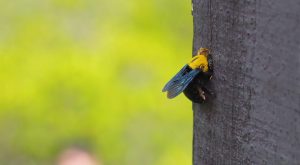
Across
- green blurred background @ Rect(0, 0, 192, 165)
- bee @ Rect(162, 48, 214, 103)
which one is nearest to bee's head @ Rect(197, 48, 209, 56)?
bee @ Rect(162, 48, 214, 103)

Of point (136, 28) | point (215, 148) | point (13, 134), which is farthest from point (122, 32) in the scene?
point (215, 148)

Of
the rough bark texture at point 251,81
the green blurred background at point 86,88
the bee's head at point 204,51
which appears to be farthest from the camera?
the green blurred background at point 86,88

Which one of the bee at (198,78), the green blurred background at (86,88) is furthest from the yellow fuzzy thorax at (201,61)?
the green blurred background at (86,88)

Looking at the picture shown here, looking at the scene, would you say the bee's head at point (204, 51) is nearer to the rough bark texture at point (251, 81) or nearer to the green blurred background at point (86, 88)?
the rough bark texture at point (251, 81)

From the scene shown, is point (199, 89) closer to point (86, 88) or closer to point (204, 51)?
point (204, 51)

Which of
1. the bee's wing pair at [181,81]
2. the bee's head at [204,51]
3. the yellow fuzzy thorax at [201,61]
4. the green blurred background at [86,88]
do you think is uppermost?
the bee's head at [204,51]

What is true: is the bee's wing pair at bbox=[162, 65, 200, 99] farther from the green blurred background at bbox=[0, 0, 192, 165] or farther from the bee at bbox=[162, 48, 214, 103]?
the green blurred background at bbox=[0, 0, 192, 165]

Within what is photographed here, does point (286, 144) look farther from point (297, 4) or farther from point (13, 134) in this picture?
point (13, 134)

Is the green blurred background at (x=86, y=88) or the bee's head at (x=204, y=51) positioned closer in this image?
the bee's head at (x=204, y=51)
